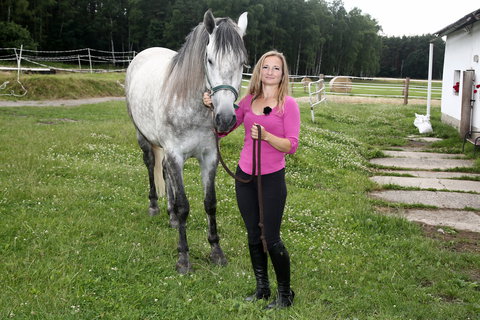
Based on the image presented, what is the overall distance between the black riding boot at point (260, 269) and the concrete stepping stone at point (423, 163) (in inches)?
285

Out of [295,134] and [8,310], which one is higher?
[295,134]

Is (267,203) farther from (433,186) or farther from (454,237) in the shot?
(433,186)

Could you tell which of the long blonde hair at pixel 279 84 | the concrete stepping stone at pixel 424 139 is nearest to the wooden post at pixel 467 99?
the concrete stepping stone at pixel 424 139

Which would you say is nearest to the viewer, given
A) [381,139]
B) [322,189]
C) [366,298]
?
[366,298]

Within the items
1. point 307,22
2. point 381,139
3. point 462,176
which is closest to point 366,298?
point 462,176

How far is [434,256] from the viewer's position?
194 inches

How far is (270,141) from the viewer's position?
10.4 ft

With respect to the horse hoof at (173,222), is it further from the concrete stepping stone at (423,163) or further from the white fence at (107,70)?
the white fence at (107,70)

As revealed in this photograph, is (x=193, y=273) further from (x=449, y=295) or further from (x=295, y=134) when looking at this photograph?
(x=449, y=295)

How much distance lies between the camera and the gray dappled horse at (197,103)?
11.3 feet

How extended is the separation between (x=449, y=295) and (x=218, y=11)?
191 feet

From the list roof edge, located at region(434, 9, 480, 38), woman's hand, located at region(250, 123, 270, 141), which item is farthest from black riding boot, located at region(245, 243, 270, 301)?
roof edge, located at region(434, 9, 480, 38)

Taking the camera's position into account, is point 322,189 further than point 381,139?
No

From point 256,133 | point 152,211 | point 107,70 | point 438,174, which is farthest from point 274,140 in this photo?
point 107,70
